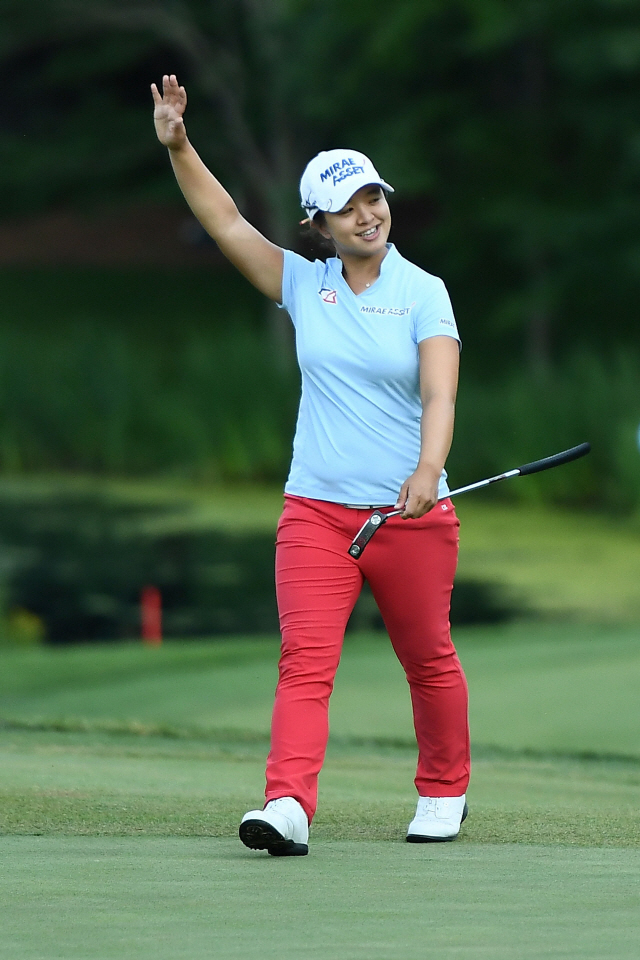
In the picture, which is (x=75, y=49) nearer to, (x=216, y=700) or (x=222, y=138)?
(x=222, y=138)

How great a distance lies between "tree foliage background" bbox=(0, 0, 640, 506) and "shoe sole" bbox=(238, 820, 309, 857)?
1529 cm

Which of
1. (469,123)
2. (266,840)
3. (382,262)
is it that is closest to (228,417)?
(469,123)

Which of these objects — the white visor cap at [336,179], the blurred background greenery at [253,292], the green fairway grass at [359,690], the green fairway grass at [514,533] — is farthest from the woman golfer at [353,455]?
the green fairway grass at [514,533]

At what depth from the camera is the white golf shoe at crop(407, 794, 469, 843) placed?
13.6ft

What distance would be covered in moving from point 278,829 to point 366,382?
1001 millimetres

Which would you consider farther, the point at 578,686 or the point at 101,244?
the point at 101,244

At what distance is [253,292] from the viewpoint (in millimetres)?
38375

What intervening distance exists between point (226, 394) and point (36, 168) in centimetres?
1727

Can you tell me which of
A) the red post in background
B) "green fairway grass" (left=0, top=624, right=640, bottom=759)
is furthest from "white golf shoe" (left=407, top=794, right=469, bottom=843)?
the red post in background

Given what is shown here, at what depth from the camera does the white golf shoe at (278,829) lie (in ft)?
12.3

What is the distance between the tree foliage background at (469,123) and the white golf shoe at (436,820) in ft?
48.6

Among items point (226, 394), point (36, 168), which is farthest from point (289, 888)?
point (36, 168)

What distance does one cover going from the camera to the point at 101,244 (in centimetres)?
4375

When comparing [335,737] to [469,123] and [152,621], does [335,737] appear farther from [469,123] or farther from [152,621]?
[469,123]
